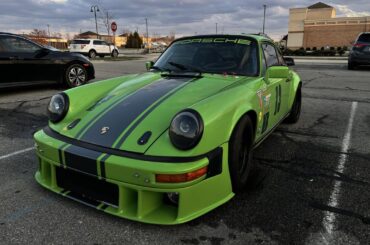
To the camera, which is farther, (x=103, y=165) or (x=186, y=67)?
(x=186, y=67)

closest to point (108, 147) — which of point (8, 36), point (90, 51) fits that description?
point (8, 36)

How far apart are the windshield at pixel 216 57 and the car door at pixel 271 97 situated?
232 millimetres

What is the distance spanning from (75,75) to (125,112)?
6.46 m

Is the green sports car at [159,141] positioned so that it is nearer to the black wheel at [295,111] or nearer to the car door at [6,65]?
the black wheel at [295,111]

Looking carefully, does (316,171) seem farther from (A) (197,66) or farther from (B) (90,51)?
(B) (90,51)

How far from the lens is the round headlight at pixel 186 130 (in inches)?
98.6

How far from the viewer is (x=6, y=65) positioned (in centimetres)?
767

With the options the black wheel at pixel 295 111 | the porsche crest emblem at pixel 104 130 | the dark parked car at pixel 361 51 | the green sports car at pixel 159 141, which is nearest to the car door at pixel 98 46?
the dark parked car at pixel 361 51

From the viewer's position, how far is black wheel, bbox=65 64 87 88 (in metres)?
8.77

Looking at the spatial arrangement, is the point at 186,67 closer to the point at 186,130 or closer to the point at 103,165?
the point at 186,130

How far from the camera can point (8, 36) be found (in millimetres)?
7883

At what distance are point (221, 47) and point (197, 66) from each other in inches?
14.5

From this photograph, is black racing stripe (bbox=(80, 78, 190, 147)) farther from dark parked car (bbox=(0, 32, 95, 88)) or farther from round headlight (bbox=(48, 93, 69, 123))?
dark parked car (bbox=(0, 32, 95, 88))

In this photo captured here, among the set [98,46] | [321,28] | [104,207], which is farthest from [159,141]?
[321,28]
